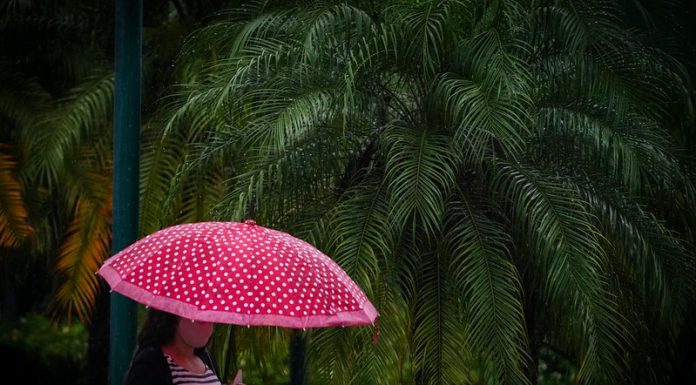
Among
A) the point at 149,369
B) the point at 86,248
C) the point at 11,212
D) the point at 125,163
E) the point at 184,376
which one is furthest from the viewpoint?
the point at 86,248

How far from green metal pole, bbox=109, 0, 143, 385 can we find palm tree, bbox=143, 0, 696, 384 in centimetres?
168

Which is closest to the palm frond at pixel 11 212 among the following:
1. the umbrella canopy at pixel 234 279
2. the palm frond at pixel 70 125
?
the palm frond at pixel 70 125

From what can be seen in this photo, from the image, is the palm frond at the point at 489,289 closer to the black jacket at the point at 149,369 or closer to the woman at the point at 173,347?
the woman at the point at 173,347

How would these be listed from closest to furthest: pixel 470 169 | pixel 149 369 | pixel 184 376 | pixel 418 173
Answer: pixel 149 369 < pixel 184 376 < pixel 418 173 < pixel 470 169

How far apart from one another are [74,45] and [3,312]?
11706mm

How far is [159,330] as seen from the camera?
4.09m

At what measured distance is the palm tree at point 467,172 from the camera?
280 inches

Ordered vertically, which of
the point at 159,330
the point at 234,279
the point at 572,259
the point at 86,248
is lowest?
the point at 86,248

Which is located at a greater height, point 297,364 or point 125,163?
point 125,163

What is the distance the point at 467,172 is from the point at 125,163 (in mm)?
3022

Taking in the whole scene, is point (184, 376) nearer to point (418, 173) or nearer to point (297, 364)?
point (418, 173)

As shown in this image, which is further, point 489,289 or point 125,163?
point 489,289

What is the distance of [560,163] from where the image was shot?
7914 millimetres

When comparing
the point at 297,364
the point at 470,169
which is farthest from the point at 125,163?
the point at 297,364
